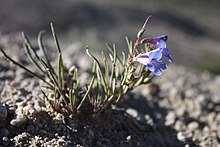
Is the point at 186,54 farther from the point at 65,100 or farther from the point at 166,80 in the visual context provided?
the point at 65,100

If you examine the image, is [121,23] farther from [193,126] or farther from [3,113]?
[3,113]

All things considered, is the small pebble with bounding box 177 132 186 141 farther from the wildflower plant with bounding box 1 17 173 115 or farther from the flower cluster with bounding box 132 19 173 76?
the flower cluster with bounding box 132 19 173 76

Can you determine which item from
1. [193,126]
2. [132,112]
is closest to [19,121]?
Answer: [132,112]

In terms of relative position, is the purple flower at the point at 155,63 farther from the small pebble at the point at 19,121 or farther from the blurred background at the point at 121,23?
the blurred background at the point at 121,23

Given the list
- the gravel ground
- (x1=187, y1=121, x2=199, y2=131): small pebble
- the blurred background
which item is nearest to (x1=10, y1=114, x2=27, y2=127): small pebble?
the gravel ground

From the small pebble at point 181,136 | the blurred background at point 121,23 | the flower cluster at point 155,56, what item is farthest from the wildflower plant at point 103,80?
the blurred background at point 121,23

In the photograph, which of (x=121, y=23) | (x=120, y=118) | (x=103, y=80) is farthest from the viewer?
(x=121, y=23)
